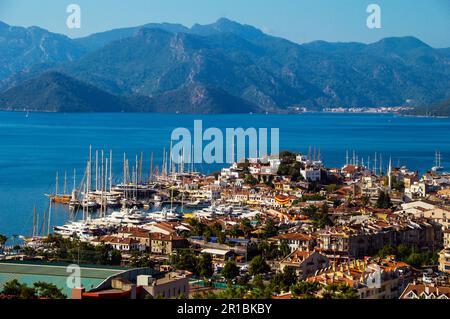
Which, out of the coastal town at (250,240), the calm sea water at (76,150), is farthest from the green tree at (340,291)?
the calm sea water at (76,150)

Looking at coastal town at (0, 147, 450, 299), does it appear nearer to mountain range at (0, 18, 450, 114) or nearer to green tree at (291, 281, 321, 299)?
green tree at (291, 281, 321, 299)

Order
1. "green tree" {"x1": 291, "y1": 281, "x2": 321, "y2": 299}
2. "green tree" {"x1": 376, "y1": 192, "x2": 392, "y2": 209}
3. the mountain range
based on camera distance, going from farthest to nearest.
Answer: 1. the mountain range
2. "green tree" {"x1": 376, "y1": 192, "x2": 392, "y2": 209}
3. "green tree" {"x1": 291, "y1": 281, "x2": 321, "y2": 299}

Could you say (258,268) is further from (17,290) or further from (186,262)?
(17,290)

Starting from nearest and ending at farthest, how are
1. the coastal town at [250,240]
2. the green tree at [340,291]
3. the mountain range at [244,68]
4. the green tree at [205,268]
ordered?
the green tree at [340,291]
the coastal town at [250,240]
the green tree at [205,268]
the mountain range at [244,68]

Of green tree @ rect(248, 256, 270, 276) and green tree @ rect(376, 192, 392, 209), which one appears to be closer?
green tree @ rect(248, 256, 270, 276)

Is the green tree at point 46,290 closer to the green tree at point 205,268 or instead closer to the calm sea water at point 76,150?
the green tree at point 205,268

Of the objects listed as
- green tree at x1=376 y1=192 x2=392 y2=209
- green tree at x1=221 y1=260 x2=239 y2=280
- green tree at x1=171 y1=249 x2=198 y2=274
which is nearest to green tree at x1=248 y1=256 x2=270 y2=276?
green tree at x1=221 y1=260 x2=239 y2=280

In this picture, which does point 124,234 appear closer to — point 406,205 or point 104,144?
point 406,205

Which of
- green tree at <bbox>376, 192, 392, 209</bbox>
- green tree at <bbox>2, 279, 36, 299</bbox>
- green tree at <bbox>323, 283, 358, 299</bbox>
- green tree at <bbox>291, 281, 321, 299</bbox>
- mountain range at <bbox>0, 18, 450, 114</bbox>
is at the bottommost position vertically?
A: green tree at <bbox>376, 192, 392, 209</bbox>

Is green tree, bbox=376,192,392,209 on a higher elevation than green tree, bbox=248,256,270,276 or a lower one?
higher
